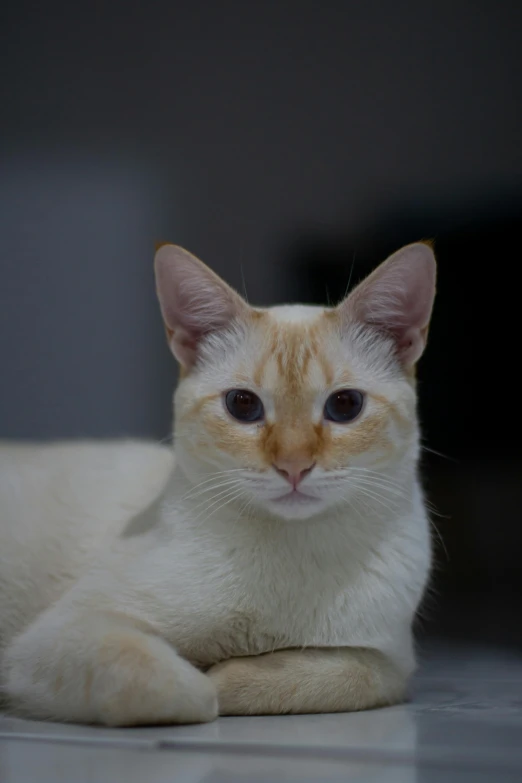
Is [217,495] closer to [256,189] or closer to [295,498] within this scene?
[295,498]

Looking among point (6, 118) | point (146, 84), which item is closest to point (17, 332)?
point (6, 118)

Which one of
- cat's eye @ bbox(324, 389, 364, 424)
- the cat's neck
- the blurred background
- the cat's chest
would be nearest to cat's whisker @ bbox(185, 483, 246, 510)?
the cat's neck

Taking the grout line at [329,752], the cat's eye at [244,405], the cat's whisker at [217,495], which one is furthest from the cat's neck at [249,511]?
the grout line at [329,752]

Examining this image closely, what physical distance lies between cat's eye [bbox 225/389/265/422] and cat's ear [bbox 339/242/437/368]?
0.25 metres

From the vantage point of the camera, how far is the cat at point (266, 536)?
1673 millimetres

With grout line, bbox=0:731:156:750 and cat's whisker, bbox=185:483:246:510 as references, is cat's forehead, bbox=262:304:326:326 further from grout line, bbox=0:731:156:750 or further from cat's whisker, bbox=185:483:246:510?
grout line, bbox=0:731:156:750

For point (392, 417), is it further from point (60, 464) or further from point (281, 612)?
point (60, 464)

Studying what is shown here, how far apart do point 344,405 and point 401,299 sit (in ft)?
0.83

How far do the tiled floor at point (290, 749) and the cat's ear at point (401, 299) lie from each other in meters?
0.68

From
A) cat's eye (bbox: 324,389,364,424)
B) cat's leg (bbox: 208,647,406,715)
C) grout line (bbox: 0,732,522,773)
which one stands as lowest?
cat's leg (bbox: 208,647,406,715)

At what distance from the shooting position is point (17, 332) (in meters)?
3.21

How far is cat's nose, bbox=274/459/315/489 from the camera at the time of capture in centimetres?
163

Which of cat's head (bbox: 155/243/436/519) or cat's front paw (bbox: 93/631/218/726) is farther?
cat's head (bbox: 155/243/436/519)

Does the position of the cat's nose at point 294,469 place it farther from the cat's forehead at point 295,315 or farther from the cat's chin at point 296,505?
the cat's forehead at point 295,315
